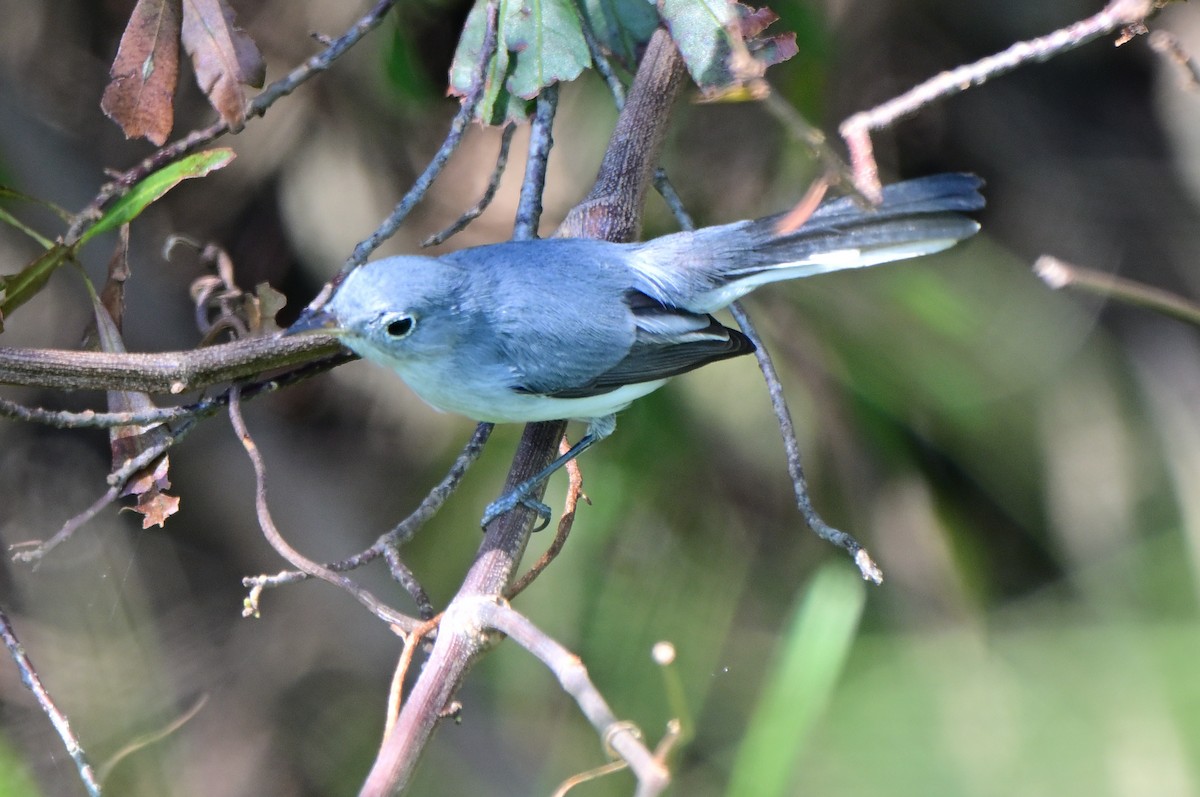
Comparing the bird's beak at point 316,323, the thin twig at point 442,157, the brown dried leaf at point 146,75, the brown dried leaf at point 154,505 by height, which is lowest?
the brown dried leaf at point 154,505

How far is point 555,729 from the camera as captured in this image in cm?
336

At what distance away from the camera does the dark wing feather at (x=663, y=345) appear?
2.48m

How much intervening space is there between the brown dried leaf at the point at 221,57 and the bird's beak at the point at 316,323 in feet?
1.31

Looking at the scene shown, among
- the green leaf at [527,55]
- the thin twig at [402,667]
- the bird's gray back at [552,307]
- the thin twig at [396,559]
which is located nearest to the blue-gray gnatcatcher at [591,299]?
the bird's gray back at [552,307]

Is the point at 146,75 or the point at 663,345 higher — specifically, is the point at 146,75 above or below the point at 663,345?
above

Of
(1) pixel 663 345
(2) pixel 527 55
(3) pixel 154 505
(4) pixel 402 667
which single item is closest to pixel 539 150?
(2) pixel 527 55

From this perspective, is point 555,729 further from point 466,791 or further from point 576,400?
point 576,400

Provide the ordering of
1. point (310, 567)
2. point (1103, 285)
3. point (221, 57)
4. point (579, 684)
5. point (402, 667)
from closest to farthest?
point (579, 684) → point (1103, 285) → point (402, 667) → point (310, 567) → point (221, 57)

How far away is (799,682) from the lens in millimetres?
2801

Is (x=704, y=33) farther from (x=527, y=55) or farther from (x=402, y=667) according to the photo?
(x=402, y=667)

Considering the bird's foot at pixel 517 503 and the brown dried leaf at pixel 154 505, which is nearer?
the bird's foot at pixel 517 503

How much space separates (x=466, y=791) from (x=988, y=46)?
3051 millimetres

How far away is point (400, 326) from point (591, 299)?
46cm

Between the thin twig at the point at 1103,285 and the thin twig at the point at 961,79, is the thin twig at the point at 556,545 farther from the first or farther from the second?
the thin twig at the point at 1103,285
